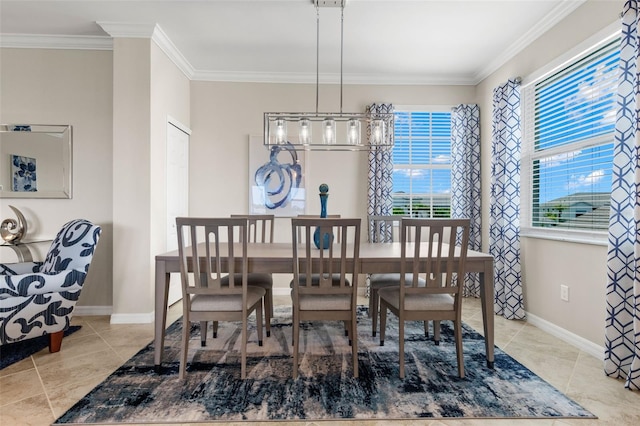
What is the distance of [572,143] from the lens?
9.30 ft

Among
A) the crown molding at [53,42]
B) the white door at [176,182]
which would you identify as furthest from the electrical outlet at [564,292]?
the crown molding at [53,42]

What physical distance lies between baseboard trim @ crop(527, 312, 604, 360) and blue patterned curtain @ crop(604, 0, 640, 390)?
0.33m

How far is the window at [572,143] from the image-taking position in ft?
8.26

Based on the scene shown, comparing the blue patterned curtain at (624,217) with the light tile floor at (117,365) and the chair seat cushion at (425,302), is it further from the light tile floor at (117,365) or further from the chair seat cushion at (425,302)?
the chair seat cushion at (425,302)

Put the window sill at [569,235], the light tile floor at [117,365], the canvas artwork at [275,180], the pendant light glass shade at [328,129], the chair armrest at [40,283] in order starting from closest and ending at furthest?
the light tile floor at [117,365]
the chair armrest at [40,283]
the window sill at [569,235]
the pendant light glass shade at [328,129]
the canvas artwork at [275,180]

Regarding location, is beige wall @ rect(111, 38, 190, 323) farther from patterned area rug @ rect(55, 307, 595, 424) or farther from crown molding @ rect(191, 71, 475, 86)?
crown molding @ rect(191, 71, 475, 86)

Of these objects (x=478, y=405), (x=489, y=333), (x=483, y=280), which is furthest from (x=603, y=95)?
(x=478, y=405)

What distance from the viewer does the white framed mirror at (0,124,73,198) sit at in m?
3.40

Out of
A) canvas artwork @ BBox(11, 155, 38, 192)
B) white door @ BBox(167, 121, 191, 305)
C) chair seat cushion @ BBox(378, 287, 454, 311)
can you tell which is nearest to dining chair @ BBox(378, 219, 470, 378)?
chair seat cushion @ BBox(378, 287, 454, 311)

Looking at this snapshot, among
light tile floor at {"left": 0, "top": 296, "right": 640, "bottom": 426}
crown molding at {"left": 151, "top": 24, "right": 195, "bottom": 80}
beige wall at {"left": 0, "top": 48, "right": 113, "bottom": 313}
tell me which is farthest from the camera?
beige wall at {"left": 0, "top": 48, "right": 113, "bottom": 313}

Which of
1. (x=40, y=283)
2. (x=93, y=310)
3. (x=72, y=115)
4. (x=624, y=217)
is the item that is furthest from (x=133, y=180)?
(x=624, y=217)

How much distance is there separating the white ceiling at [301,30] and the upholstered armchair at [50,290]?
1.92 metres

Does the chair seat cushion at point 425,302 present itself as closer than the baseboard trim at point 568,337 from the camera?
Yes

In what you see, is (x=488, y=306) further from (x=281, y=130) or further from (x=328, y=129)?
(x=281, y=130)
